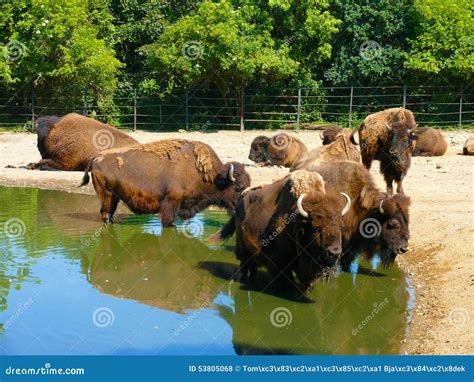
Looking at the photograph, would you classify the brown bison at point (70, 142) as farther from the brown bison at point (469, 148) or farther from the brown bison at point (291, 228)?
the brown bison at point (469, 148)

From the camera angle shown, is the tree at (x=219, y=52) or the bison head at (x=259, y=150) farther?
the tree at (x=219, y=52)

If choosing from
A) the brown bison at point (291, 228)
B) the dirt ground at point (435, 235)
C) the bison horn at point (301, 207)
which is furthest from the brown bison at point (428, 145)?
the bison horn at point (301, 207)

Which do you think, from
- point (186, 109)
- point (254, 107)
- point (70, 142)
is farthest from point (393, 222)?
point (254, 107)

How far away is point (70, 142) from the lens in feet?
63.2

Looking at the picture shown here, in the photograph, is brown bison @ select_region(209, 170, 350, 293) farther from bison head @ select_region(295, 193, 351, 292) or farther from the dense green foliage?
the dense green foliage

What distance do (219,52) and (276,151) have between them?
960 cm

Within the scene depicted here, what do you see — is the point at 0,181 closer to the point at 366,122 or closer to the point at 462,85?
the point at 366,122

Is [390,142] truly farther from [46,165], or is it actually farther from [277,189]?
[46,165]

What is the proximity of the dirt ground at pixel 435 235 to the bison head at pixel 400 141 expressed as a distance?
769 mm

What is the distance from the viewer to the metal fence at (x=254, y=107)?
31.1m

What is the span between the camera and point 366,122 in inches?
644

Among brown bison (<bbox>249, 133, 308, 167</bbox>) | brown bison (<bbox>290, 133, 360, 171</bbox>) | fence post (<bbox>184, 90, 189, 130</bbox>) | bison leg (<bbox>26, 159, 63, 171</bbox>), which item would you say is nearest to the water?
brown bison (<bbox>290, 133, 360, 171</bbox>)

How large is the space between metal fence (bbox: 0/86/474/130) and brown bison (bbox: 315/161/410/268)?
2064cm

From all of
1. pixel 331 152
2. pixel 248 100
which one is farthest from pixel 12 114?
pixel 331 152
